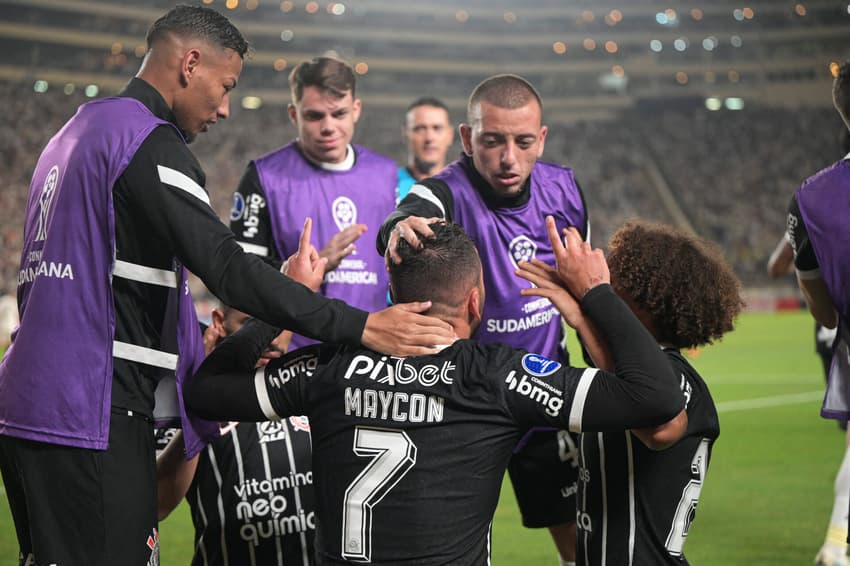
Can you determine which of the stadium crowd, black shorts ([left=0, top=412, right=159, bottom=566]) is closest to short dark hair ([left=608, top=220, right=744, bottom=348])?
black shorts ([left=0, top=412, right=159, bottom=566])

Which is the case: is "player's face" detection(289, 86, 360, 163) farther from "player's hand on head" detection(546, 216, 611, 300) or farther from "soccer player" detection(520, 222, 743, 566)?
"player's hand on head" detection(546, 216, 611, 300)

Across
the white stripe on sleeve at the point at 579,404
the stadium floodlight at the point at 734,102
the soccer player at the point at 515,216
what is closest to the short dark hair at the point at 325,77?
the soccer player at the point at 515,216

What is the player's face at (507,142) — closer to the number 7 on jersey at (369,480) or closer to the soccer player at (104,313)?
the soccer player at (104,313)

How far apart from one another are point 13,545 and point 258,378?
165 inches

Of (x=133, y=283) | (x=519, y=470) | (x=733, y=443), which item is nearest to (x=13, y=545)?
(x=519, y=470)

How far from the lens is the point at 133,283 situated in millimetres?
3039

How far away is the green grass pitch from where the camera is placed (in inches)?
238

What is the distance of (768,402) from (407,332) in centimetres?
1129

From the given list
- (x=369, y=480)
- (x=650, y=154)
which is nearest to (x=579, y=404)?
(x=369, y=480)

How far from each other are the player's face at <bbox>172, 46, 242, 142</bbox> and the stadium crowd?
32.7 m

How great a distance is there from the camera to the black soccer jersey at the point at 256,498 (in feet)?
12.2

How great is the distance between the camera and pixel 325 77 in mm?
5285

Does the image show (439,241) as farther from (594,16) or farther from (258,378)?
(594,16)

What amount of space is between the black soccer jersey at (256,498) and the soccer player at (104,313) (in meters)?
0.69
